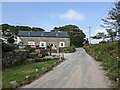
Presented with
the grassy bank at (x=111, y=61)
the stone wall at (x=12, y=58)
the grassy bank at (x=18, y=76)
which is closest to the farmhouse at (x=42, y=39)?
the stone wall at (x=12, y=58)

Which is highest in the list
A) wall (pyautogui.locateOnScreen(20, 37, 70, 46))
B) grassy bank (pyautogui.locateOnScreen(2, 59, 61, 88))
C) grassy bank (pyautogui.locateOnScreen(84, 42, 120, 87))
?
wall (pyautogui.locateOnScreen(20, 37, 70, 46))

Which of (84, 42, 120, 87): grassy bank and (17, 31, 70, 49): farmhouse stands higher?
(17, 31, 70, 49): farmhouse

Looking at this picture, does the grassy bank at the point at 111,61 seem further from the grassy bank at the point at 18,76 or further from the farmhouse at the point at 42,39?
the farmhouse at the point at 42,39

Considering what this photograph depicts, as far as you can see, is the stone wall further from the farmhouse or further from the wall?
the wall

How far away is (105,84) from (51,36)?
206 ft

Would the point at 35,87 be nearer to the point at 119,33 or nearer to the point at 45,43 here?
the point at 119,33

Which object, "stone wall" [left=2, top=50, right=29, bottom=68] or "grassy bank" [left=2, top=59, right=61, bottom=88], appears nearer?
"grassy bank" [left=2, top=59, right=61, bottom=88]

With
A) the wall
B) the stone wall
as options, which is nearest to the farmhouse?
the wall

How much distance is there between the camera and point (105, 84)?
15438mm

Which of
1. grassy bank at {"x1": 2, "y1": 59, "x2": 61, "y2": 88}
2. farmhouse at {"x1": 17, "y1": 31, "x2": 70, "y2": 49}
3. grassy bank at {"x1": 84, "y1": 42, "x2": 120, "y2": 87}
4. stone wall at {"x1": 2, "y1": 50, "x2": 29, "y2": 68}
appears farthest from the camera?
farmhouse at {"x1": 17, "y1": 31, "x2": 70, "y2": 49}

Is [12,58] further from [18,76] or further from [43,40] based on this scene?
[43,40]

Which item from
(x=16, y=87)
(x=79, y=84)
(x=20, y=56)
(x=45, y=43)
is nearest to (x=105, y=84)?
(x=79, y=84)

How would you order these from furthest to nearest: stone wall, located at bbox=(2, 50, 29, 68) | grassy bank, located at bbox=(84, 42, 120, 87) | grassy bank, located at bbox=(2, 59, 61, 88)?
1. stone wall, located at bbox=(2, 50, 29, 68)
2. grassy bank, located at bbox=(84, 42, 120, 87)
3. grassy bank, located at bbox=(2, 59, 61, 88)

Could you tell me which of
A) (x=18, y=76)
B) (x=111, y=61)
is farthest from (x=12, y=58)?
(x=111, y=61)
